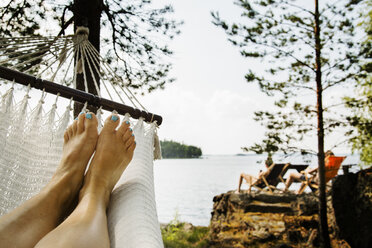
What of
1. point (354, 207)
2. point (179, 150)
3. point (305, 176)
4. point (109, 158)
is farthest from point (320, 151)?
point (179, 150)

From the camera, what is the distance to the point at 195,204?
10836mm

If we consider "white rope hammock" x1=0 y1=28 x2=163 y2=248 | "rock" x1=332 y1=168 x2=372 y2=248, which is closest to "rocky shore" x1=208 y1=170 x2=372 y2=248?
"rock" x1=332 y1=168 x2=372 y2=248

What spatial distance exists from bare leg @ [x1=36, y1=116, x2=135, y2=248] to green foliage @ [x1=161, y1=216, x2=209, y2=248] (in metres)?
3.84

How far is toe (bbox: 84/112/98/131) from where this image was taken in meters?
1.18

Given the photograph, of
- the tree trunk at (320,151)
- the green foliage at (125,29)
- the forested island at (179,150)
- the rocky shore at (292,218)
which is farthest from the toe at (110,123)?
the forested island at (179,150)

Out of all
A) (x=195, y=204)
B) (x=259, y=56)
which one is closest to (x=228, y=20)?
(x=259, y=56)

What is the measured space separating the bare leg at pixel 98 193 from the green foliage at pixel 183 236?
12.6 feet

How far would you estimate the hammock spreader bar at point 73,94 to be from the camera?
116cm

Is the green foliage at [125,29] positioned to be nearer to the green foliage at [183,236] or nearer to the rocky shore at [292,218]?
the rocky shore at [292,218]

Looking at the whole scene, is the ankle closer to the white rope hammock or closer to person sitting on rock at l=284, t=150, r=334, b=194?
the white rope hammock

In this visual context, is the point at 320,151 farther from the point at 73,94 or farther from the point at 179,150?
the point at 179,150

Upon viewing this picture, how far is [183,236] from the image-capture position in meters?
5.35

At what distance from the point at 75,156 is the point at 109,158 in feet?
0.44

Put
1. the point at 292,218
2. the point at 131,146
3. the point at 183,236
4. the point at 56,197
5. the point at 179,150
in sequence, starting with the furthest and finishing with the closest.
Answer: the point at 179,150 → the point at 183,236 → the point at 292,218 → the point at 131,146 → the point at 56,197
